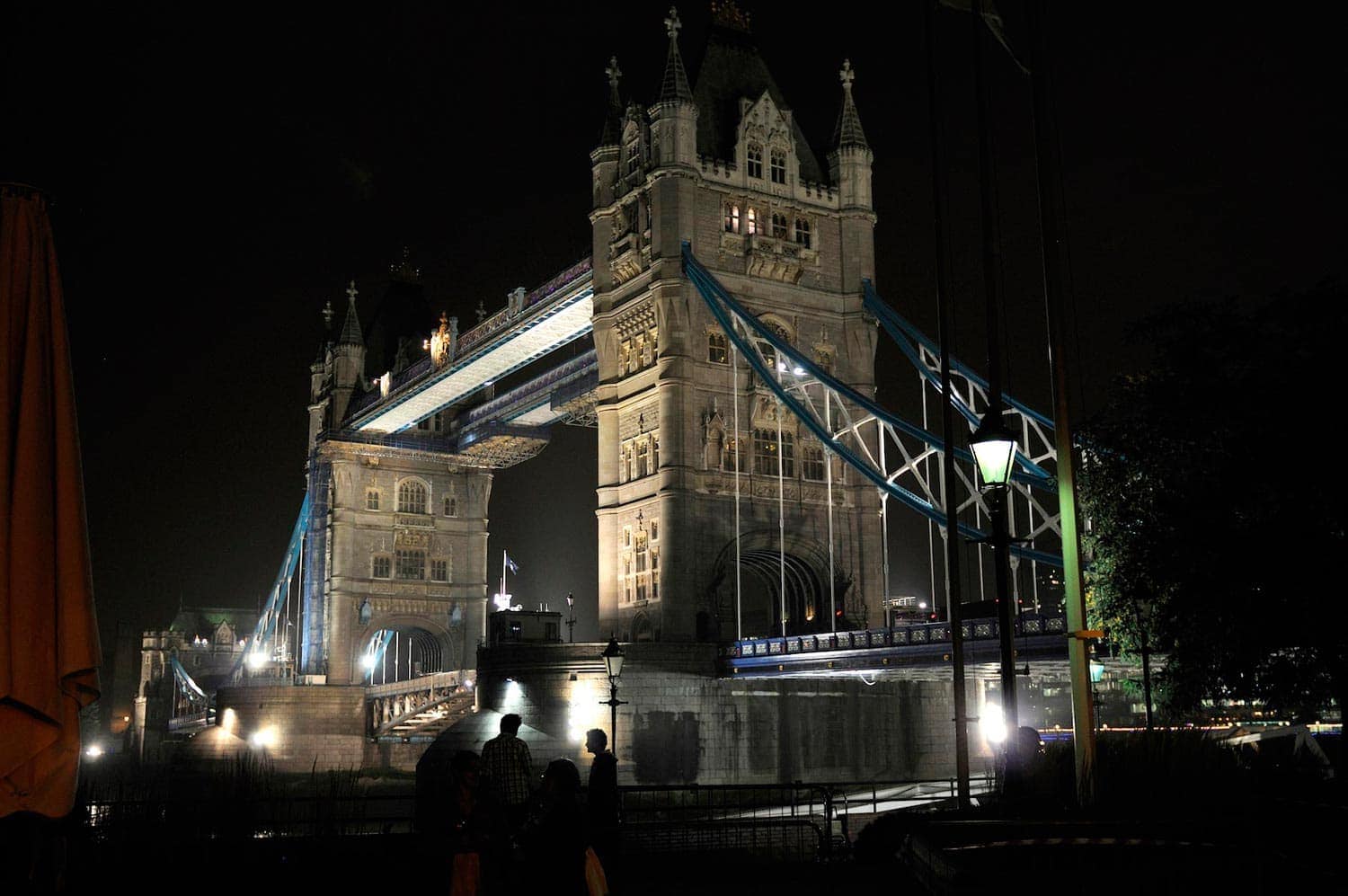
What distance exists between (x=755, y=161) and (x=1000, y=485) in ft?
115

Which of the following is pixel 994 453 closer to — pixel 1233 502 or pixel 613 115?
pixel 1233 502

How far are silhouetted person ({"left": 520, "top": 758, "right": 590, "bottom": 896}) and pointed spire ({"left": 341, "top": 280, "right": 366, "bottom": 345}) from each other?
70.4 m

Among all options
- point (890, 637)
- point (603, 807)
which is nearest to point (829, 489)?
point (890, 637)

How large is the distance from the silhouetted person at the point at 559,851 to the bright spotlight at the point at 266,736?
56.7 meters

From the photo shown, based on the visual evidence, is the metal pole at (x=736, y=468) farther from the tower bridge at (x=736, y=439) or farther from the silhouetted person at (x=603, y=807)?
the silhouetted person at (x=603, y=807)

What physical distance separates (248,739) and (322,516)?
15.9 metres

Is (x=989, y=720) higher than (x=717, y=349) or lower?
lower

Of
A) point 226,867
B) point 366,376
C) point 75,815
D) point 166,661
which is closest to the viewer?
point 75,815

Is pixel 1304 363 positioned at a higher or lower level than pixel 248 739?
higher

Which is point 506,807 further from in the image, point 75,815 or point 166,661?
point 166,661

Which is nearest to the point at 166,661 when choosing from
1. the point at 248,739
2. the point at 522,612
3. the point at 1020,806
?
the point at 248,739

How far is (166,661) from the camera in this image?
106 m

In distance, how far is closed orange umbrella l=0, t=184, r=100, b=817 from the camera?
6824 mm

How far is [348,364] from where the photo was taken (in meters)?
75.1
